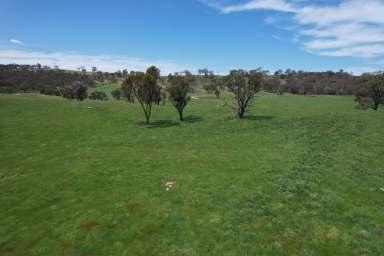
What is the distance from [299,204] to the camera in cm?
1831

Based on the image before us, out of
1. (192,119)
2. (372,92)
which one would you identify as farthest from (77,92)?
(372,92)

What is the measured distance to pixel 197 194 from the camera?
20.3 metres

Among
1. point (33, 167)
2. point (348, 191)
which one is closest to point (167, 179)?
point (348, 191)

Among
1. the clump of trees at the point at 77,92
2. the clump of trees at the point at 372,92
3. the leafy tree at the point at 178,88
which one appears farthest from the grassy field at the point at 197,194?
the clump of trees at the point at 77,92

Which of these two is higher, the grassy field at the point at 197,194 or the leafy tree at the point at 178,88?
the leafy tree at the point at 178,88

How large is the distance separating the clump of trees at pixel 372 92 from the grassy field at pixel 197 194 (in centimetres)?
3658

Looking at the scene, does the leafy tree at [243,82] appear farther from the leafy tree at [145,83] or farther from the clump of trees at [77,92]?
the clump of trees at [77,92]

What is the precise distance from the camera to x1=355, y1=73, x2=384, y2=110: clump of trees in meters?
73.2

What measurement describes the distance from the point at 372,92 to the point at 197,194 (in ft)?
247

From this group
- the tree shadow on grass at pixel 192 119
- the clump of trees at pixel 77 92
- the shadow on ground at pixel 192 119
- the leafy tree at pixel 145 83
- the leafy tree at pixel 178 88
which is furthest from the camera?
the clump of trees at pixel 77 92

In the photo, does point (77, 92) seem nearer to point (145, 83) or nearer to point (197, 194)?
point (145, 83)

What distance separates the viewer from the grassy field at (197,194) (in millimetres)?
15047

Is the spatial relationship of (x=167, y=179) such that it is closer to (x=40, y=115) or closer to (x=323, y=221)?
(x=323, y=221)

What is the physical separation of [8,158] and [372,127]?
162 feet
